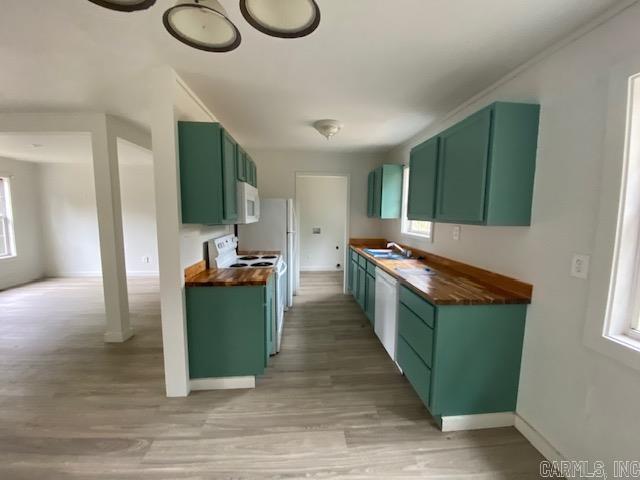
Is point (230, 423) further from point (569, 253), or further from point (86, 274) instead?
point (86, 274)

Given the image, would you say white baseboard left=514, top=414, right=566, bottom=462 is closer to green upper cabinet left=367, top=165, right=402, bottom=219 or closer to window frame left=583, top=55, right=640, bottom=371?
window frame left=583, top=55, right=640, bottom=371

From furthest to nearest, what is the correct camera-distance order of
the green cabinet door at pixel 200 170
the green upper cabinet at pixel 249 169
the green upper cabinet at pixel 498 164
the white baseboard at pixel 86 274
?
the white baseboard at pixel 86 274 < the green upper cabinet at pixel 249 169 < the green cabinet door at pixel 200 170 < the green upper cabinet at pixel 498 164

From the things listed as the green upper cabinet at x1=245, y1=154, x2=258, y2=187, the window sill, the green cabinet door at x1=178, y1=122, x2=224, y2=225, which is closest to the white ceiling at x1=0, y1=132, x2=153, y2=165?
the green upper cabinet at x1=245, y1=154, x2=258, y2=187

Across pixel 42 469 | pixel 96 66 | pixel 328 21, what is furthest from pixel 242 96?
pixel 42 469

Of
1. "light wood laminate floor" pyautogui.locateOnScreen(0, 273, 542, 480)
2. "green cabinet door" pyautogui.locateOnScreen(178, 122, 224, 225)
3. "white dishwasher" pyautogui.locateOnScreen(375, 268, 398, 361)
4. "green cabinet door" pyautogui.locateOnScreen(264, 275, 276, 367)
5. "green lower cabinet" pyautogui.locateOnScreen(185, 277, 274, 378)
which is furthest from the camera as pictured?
"white dishwasher" pyautogui.locateOnScreen(375, 268, 398, 361)

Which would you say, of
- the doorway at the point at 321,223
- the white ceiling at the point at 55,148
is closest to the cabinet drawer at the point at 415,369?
the white ceiling at the point at 55,148

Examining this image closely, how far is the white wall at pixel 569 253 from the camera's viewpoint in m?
1.24

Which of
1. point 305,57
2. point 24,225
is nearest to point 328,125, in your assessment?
point 305,57

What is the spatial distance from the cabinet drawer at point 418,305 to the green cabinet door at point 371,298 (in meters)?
0.87

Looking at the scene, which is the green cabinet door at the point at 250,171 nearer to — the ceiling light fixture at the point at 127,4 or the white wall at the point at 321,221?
the ceiling light fixture at the point at 127,4

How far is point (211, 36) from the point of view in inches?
39.7

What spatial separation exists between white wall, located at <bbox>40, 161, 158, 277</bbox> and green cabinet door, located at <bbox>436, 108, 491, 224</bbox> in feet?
18.5

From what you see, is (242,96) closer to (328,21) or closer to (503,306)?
(328,21)

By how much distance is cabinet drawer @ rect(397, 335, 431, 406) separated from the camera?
69.7 inches
